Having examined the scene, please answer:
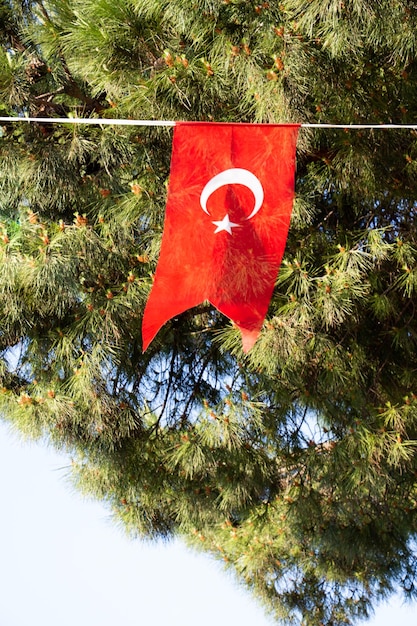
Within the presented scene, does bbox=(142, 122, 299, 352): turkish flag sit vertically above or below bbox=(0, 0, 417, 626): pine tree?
below

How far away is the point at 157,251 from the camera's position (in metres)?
3.35

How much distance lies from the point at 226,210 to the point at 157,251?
91 cm

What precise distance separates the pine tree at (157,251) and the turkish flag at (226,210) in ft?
2.02

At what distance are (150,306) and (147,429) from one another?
4.90 ft

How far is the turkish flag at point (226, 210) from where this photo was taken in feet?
7.96

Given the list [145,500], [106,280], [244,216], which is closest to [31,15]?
[106,280]

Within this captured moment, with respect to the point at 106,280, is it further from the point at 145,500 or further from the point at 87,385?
the point at 145,500

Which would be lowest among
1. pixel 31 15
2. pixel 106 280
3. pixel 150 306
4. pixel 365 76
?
pixel 150 306

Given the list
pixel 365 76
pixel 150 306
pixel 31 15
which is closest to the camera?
pixel 150 306

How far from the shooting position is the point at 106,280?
3422mm

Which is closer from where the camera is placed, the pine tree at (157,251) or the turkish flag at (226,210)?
the turkish flag at (226,210)

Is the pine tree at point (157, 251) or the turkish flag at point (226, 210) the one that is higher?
the pine tree at point (157, 251)

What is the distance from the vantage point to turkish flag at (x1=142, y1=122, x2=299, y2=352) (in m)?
2.43

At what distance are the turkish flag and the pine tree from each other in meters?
0.62
